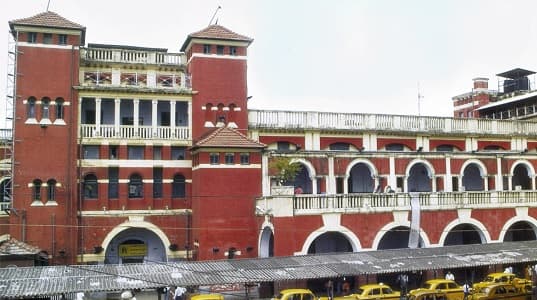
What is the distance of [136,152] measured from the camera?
3691 centimetres

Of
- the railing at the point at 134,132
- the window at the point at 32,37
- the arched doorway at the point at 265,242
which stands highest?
the window at the point at 32,37

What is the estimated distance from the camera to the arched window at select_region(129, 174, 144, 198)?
3669 centimetres

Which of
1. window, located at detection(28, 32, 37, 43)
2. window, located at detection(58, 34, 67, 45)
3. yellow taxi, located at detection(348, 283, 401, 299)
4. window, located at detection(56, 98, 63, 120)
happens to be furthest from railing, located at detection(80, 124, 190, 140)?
yellow taxi, located at detection(348, 283, 401, 299)

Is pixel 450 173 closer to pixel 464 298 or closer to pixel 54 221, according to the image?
pixel 464 298

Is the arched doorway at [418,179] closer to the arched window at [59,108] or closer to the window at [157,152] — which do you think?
the window at [157,152]

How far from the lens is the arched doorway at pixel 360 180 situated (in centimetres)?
4231

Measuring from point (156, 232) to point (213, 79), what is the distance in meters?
10.6

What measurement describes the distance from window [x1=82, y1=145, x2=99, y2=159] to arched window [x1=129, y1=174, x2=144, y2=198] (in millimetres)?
2613

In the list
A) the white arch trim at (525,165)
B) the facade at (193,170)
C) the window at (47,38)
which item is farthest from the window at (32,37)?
the white arch trim at (525,165)

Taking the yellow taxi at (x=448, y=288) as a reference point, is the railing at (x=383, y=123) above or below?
above

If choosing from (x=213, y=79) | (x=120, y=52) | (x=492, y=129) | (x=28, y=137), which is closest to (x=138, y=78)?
(x=120, y=52)

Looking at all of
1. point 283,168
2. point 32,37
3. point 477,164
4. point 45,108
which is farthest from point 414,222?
point 32,37

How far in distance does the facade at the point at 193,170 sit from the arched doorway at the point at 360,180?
1.80 m

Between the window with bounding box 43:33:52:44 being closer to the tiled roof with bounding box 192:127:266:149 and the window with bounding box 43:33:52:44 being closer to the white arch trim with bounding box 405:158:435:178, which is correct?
the tiled roof with bounding box 192:127:266:149
